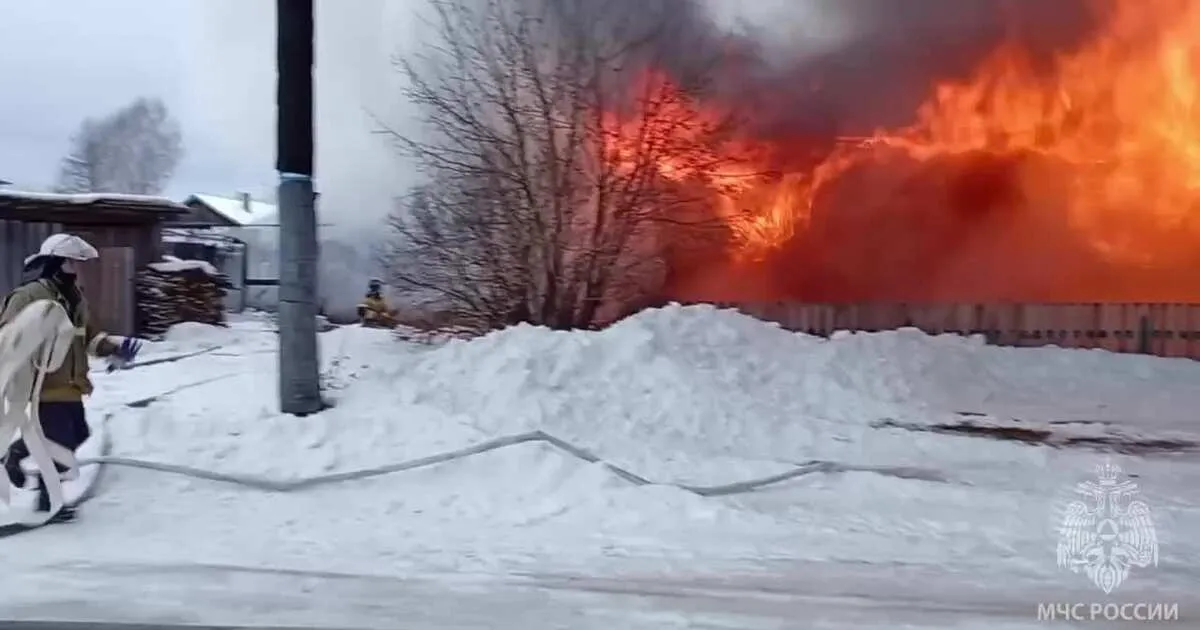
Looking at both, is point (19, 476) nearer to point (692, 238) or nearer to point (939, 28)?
point (692, 238)

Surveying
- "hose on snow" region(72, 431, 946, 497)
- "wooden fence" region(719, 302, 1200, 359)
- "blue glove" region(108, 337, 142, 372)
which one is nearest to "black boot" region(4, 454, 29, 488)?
"hose on snow" region(72, 431, 946, 497)

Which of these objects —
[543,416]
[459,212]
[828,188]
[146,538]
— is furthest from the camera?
[828,188]

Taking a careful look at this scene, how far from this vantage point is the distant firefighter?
962 cm

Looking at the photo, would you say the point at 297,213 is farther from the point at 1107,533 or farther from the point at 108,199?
the point at 1107,533

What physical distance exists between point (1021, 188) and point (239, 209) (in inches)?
349

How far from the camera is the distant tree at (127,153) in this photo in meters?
9.76

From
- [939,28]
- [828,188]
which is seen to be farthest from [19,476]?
[939,28]

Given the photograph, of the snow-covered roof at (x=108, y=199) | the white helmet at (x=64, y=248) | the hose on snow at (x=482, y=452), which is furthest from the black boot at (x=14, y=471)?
the snow-covered roof at (x=108, y=199)

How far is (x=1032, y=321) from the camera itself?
11.9m

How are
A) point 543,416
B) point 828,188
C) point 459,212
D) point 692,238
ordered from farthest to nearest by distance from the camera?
point 828,188
point 692,238
point 459,212
point 543,416

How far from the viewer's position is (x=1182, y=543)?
6.30 meters

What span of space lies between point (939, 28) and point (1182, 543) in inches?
279

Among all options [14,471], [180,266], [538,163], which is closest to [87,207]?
[180,266]

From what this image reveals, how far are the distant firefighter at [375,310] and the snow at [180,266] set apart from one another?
4.69ft
